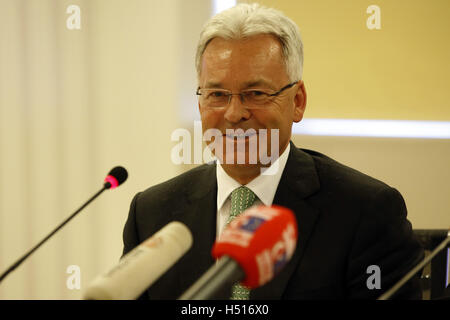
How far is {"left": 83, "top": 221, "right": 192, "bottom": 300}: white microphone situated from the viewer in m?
0.49

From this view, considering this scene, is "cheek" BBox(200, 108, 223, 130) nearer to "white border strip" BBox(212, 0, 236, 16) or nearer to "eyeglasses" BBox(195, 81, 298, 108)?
"eyeglasses" BBox(195, 81, 298, 108)

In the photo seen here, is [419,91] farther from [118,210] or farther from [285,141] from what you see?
[118,210]

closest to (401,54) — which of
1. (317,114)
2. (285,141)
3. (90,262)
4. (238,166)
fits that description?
(317,114)

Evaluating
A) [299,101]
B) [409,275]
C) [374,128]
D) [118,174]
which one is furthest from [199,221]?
[374,128]

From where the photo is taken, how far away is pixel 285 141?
1.30 m

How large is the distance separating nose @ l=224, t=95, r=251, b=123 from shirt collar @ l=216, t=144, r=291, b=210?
0.61 feet

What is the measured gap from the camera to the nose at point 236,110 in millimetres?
1191

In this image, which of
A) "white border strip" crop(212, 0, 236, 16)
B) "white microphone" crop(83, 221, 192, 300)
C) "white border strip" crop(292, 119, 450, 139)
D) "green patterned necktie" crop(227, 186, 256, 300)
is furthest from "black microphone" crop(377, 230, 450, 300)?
"white border strip" crop(212, 0, 236, 16)

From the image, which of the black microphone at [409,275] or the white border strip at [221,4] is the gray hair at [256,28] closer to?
the black microphone at [409,275]

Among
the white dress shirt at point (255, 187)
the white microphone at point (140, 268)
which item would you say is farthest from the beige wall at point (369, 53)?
the white microphone at point (140, 268)

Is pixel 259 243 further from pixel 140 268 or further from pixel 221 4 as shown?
pixel 221 4

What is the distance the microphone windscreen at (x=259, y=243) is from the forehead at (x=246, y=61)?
68 cm

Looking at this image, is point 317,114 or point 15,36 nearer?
point 317,114

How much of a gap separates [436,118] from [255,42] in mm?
1448
